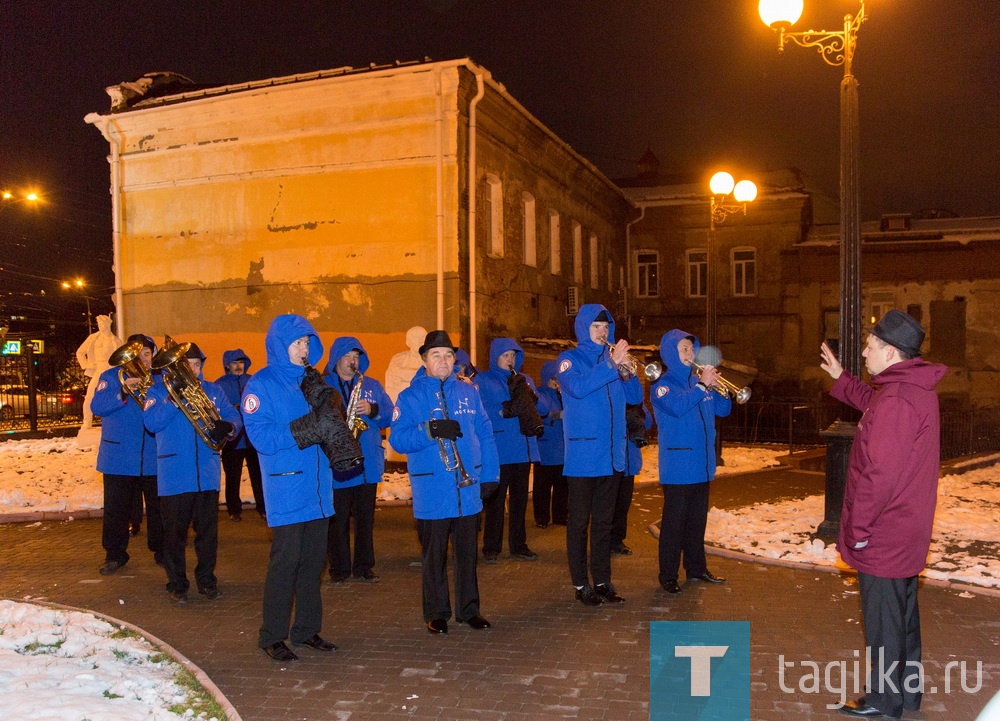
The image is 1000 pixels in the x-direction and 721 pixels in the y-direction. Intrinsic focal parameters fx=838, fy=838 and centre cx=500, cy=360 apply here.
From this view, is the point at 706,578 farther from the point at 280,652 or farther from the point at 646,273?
the point at 646,273

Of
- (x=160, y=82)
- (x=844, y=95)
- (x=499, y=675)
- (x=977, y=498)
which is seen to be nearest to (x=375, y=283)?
(x=160, y=82)

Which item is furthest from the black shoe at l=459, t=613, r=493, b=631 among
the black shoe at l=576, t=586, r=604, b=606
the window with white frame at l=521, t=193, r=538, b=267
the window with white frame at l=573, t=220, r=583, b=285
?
the window with white frame at l=573, t=220, r=583, b=285

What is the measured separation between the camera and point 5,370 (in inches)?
888

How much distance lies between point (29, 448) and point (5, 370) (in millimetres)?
5443

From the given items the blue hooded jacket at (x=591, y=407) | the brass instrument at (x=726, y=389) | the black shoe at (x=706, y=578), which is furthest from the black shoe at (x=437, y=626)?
the brass instrument at (x=726, y=389)

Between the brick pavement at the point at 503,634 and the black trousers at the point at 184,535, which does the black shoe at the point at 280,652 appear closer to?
the brick pavement at the point at 503,634

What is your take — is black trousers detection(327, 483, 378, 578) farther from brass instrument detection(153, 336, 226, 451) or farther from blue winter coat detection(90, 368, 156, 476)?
blue winter coat detection(90, 368, 156, 476)

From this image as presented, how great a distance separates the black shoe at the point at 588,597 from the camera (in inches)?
266

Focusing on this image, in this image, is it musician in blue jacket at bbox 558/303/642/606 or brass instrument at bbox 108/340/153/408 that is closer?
musician in blue jacket at bbox 558/303/642/606

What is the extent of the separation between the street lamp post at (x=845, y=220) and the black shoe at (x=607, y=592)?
126 inches

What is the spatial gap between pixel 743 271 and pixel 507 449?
24.0 metres

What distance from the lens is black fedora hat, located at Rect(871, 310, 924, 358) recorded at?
4.68 m

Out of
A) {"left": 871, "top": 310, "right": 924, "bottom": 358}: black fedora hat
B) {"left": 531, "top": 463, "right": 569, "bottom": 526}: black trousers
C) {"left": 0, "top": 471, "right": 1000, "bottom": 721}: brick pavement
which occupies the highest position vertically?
{"left": 871, "top": 310, "right": 924, "bottom": 358}: black fedora hat

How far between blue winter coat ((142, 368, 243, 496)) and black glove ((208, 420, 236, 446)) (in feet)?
0.89
